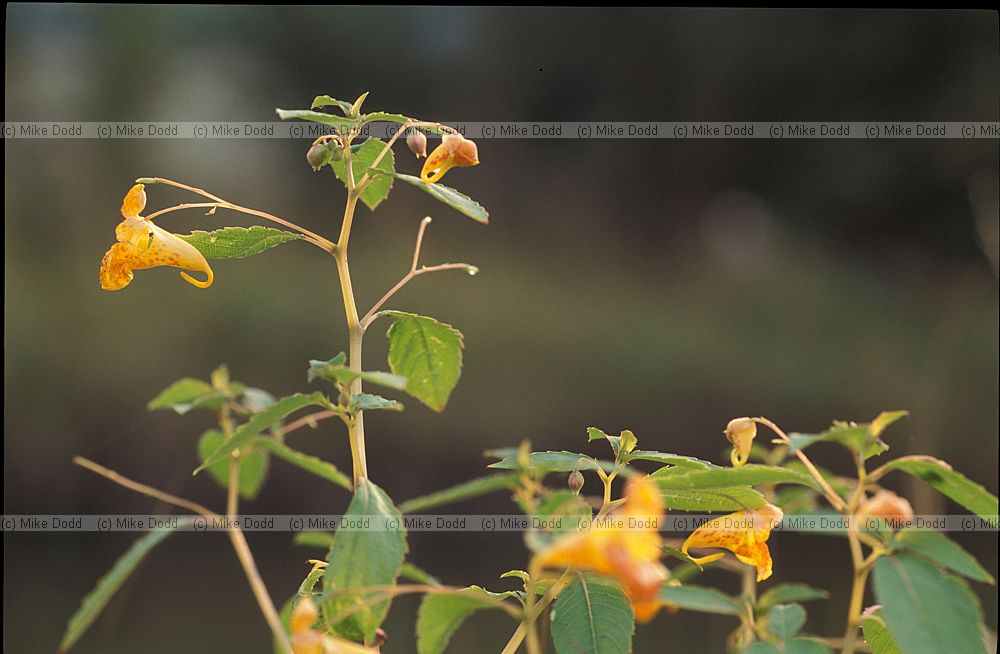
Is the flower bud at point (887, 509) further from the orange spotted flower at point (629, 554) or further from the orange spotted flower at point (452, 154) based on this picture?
the orange spotted flower at point (452, 154)

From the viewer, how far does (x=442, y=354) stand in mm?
555

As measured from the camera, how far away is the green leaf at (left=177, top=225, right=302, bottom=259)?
1.87 ft

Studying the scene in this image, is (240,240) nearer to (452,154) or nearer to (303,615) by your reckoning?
(452,154)

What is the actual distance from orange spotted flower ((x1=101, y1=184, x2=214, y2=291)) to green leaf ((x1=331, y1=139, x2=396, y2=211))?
11 cm

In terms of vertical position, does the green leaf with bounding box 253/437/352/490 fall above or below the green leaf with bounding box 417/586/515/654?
above

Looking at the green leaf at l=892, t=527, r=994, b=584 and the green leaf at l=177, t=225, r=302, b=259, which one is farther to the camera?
the green leaf at l=177, t=225, r=302, b=259

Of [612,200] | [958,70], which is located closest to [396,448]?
[612,200]

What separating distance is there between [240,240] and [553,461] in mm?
244

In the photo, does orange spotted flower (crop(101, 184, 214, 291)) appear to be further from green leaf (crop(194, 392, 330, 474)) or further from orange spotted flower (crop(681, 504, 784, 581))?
orange spotted flower (crop(681, 504, 784, 581))

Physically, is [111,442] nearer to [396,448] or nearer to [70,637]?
[396,448]

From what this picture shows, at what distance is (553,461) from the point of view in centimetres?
49

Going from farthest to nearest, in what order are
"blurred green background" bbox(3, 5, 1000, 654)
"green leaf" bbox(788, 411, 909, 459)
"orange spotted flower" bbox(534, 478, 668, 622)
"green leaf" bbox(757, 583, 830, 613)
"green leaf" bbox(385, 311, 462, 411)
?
"blurred green background" bbox(3, 5, 1000, 654) → "green leaf" bbox(757, 583, 830, 613) → "green leaf" bbox(385, 311, 462, 411) → "green leaf" bbox(788, 411, 909, 459) → "orange spotted flower" bbox(534, 478, 668, 622)

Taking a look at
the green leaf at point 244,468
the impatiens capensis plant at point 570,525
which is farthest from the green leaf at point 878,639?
the green leaf at point 244,468

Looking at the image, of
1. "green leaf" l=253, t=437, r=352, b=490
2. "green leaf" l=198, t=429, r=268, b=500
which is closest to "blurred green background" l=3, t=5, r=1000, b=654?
"green leaf" l=198, t=429, r=268, b=500
